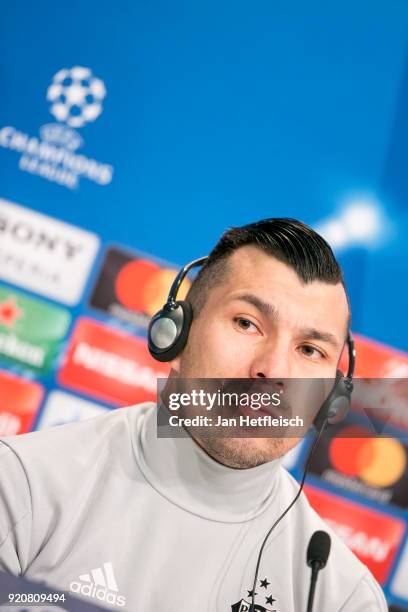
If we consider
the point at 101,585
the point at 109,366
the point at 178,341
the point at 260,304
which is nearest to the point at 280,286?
the point at 260,304

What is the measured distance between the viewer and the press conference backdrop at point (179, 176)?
4.99ft

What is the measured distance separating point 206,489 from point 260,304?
0.31 metres

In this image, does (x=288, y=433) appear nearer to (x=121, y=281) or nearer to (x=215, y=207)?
(x=215, y=207)

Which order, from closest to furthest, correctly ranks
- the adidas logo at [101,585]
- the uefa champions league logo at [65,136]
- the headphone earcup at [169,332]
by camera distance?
the adidas logo at [101,585], the headphone earcup at [169,332], the uefa champions league logo at [65,136]

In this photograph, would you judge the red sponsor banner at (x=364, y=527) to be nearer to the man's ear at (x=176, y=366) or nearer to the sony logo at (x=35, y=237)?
the man's ear at (x=176, y=366)

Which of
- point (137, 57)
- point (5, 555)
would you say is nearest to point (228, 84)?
point (137, 57)

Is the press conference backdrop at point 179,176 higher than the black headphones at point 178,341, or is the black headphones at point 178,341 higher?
the press conference backdrop at point 179,176

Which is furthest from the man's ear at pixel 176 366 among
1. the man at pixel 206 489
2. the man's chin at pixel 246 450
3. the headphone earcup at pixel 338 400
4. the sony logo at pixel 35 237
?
the sony logo at pixel 35 237

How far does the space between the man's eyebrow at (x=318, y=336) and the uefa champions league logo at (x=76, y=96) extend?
36.1 inches

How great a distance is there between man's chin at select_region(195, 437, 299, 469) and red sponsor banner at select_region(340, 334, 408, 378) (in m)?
0.56

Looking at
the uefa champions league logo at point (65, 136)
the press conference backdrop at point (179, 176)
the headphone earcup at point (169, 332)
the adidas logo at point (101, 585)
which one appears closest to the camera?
the adidas logo at point (101, 585)

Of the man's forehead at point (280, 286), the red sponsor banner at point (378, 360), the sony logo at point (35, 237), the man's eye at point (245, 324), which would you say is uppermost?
the sony logo at point (35, 237)

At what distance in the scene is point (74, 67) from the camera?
1.66 meters

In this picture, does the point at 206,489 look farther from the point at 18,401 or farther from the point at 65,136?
the point at 65,136
